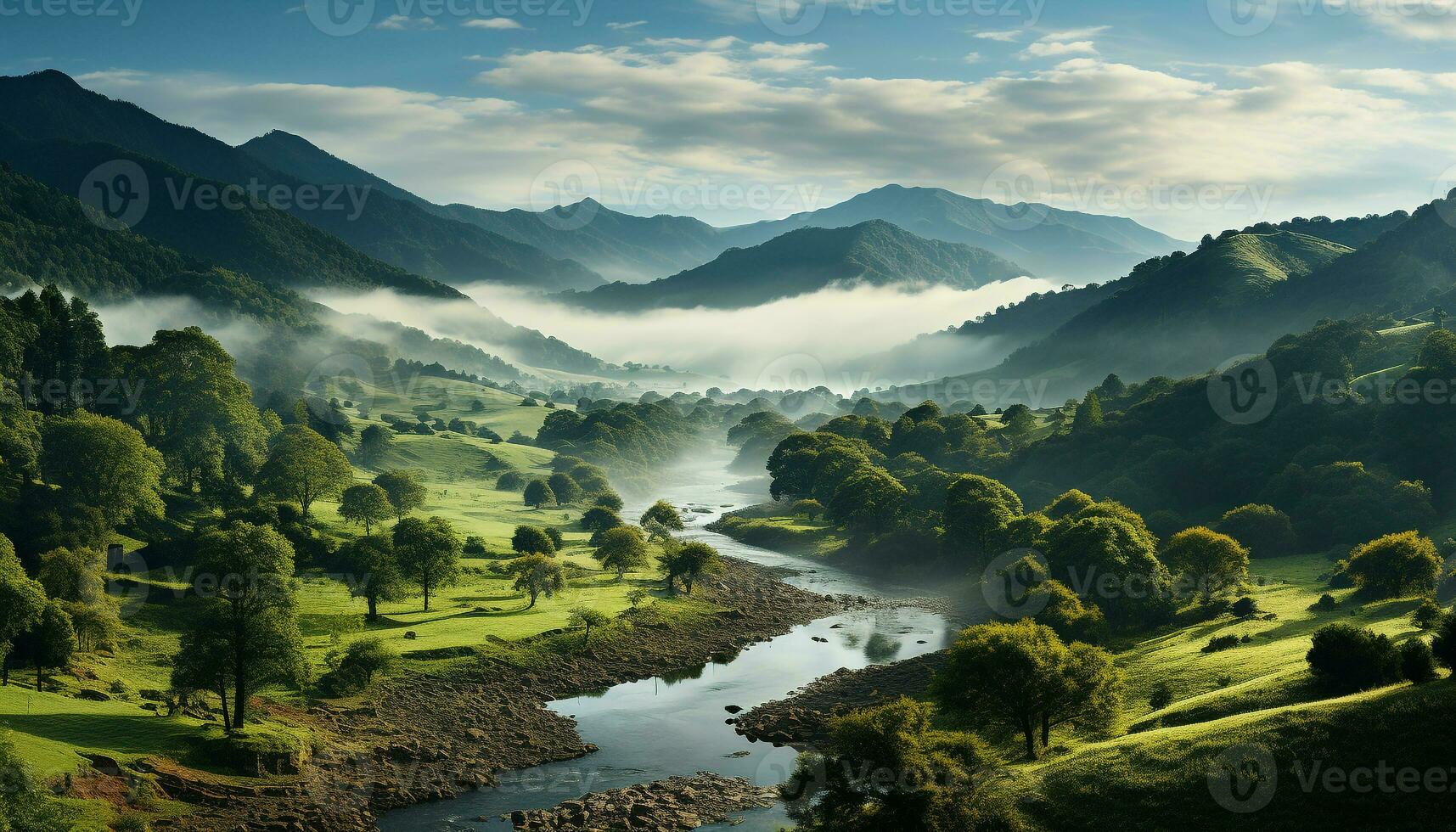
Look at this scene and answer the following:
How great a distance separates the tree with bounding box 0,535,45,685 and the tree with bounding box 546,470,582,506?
118628 millimetres

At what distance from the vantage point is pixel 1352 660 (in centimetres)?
4719

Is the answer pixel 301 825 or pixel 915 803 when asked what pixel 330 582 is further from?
pixel 915 803

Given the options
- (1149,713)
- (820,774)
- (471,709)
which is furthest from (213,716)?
(1149,713)

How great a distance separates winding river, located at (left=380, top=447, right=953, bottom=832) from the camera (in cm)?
5209

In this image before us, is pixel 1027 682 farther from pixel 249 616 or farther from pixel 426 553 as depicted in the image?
→ pixel 426 553

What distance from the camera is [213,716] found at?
53250 millimetres

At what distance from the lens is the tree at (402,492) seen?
123m

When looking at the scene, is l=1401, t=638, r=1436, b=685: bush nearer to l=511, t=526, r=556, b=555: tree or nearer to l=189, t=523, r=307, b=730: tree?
l=189, t=523, r=307, b=730: tree

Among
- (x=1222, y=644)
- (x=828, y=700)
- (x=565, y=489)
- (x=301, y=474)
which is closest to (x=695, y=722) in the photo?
(x=828, y=700)

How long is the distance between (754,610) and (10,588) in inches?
2690
